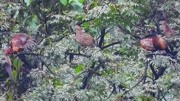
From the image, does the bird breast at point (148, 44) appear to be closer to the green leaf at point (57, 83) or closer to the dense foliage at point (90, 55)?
the dense foliage at point (90, 55)

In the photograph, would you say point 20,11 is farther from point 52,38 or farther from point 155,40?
point 155,40

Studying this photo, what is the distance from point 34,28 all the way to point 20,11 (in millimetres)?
99

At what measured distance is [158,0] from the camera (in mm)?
1646

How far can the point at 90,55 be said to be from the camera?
1.62 meters

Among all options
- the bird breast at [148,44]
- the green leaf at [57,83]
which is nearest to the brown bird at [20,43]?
the green leaf at [57,83]

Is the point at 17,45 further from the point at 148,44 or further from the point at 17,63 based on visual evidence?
the point at 148,44

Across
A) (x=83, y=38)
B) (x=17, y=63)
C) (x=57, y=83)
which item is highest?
(x=83, y=38)

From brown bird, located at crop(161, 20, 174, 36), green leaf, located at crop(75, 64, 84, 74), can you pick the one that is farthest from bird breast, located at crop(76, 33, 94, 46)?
brown bird, located at crop(161, 20, 174, 36)

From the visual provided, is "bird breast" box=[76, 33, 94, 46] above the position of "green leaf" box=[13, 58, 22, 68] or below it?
above

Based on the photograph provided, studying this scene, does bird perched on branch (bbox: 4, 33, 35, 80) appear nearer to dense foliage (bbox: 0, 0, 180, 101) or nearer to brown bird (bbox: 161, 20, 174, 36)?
dense foliage (bbox: 0, 0, 180, 101)

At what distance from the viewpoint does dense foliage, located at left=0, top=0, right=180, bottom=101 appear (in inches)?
63.4

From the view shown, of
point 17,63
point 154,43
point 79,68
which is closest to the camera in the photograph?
point 154,43

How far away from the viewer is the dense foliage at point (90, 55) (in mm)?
1610

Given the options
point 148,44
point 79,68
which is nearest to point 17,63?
point 79,68
